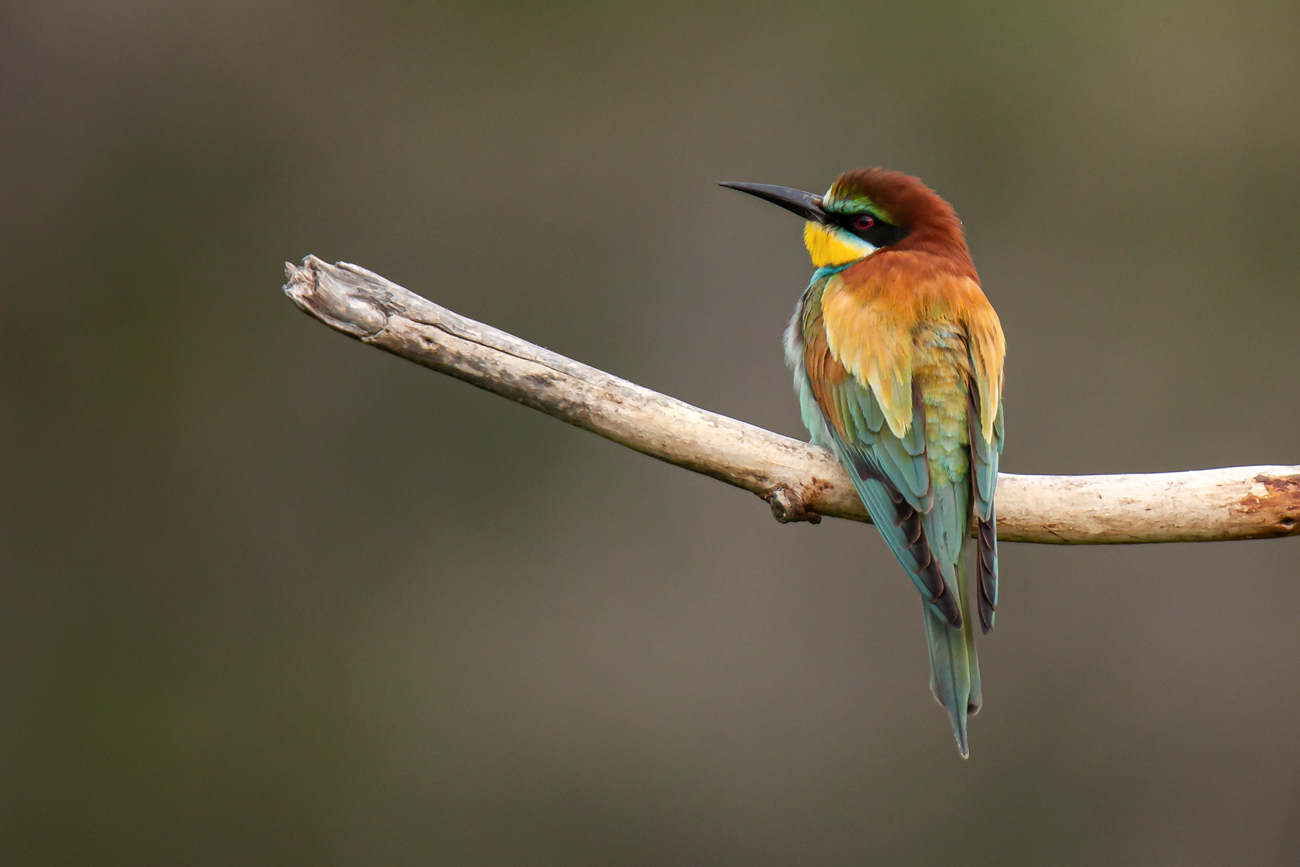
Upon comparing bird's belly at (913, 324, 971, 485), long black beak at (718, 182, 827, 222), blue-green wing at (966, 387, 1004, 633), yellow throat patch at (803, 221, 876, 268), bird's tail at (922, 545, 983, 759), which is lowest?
bird's tail at (922, 545, 983, 759)

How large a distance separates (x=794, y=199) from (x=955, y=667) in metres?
1.12

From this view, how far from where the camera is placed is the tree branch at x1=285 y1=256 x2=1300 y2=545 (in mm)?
1700

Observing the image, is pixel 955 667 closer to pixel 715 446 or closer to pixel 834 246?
pixel 715 446

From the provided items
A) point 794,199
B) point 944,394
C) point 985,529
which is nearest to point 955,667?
point 985,529

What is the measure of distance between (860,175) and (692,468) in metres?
0.88

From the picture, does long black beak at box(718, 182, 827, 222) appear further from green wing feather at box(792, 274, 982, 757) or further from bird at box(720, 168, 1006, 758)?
green wing feather at box(792, 274, 982, 757)

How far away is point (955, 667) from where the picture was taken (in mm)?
1836

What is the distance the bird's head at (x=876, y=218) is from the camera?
227 centimetres

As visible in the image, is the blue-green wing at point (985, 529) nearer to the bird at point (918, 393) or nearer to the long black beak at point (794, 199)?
the bird at point (918, 393)

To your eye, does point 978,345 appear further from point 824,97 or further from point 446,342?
point 824,97

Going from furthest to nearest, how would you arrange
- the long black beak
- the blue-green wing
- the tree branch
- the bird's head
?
the long black beak
the bird's head
the blue-green wing
the tree branch

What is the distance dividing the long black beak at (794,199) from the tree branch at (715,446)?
772mm

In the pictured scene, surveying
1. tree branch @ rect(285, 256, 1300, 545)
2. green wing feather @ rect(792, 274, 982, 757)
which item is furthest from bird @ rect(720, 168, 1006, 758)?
tree branch @ rect(285, 256, 1300, 545)

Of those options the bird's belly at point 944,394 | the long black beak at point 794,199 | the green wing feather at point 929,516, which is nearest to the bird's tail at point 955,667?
the green wing feather at point 929,516
